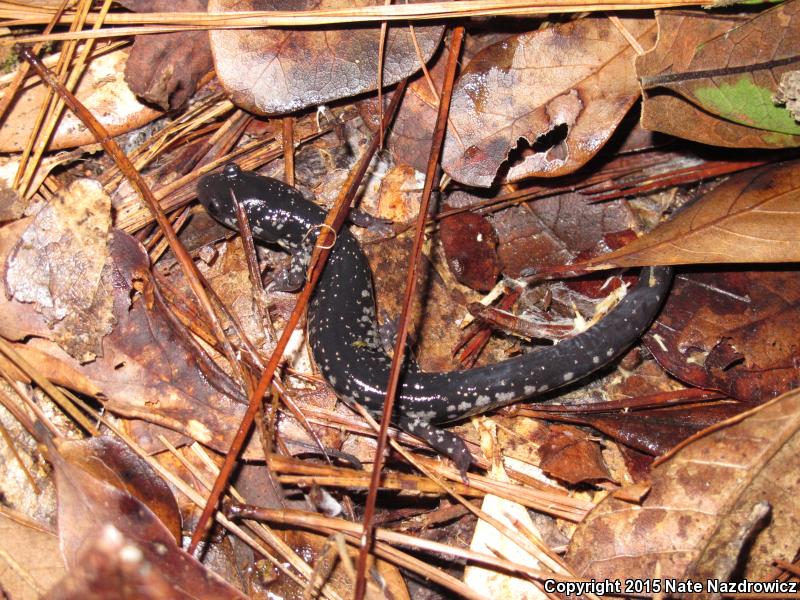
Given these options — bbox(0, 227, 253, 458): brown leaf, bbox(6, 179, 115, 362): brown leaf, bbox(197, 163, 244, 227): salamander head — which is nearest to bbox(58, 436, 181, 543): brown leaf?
bbox(0, 227, 253, 458): brown leaf

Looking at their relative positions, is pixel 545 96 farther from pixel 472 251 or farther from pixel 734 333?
pixel 734 333

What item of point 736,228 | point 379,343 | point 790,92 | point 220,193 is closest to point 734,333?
point 736,228

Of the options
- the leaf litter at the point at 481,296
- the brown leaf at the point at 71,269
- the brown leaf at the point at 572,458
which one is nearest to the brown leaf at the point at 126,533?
the leaf litter at the point at 481,296

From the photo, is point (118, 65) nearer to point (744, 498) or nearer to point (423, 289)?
point (423, 289)

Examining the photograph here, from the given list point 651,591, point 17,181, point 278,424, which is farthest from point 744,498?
point 17,181

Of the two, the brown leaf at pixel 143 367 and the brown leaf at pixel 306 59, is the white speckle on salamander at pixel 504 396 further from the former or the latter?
the brown leaf at pixel 306 59
